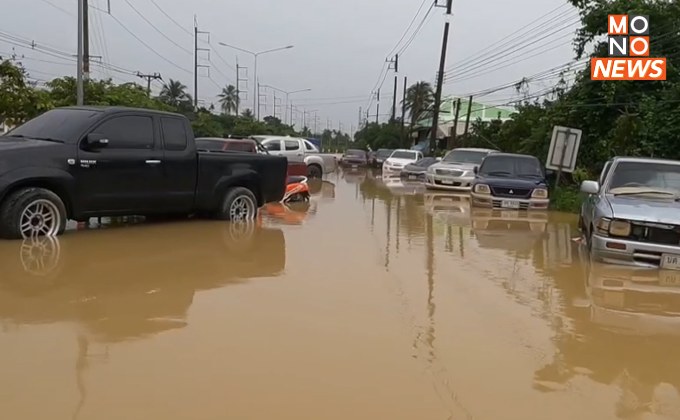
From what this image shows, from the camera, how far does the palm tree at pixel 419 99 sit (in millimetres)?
78500

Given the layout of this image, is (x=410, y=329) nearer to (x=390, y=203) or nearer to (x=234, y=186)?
(x=234, y=186)

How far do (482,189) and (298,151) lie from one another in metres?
10.5

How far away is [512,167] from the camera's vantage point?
18.6m

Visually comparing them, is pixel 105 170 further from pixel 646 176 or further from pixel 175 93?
pixel 175 93

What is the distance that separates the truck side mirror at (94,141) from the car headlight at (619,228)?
670 cm

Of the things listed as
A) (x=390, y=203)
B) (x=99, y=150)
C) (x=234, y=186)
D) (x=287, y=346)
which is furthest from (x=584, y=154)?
(x=287, y=346)

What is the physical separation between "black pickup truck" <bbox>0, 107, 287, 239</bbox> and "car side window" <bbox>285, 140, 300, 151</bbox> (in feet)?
48.6

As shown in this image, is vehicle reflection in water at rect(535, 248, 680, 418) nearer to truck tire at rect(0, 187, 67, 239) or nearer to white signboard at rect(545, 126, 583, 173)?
truck tire at rect(0, 187, 67, 239)

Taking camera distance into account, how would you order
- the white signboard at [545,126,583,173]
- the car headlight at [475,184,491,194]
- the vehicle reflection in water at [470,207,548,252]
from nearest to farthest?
the vehicle reflection in water at [470,207,548,252] → the car headlight at [475,184,491,194] → the white signboard at [545,126,583,173]

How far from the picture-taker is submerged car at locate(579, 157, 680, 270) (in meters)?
8.48

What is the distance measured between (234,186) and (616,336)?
728cm

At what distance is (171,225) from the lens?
11.1 meters

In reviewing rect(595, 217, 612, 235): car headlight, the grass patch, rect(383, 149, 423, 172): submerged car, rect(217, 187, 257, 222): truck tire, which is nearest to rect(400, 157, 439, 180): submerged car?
rect(383, 149, 423, 172): submerged car

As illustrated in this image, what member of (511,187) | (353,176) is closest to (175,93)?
(353,176)
